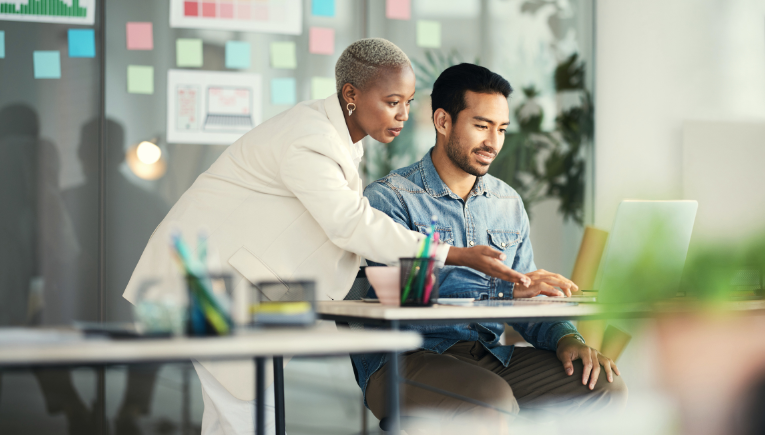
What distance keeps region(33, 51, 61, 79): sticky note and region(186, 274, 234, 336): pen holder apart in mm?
2257

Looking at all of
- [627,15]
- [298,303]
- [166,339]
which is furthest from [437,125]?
[627,15]

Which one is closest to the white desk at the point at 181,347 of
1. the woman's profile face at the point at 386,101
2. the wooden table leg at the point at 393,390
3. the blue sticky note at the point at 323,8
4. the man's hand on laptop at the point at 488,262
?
the wooden table leg at the point at 393,390

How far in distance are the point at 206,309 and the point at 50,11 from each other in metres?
2.37

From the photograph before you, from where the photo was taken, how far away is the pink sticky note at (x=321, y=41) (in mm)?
2934

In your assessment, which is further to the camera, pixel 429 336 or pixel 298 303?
pixel 429 336

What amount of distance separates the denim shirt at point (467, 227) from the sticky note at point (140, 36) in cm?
137

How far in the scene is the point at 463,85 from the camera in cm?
202

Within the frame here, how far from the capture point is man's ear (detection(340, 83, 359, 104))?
1.80 meters

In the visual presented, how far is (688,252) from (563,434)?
96cm

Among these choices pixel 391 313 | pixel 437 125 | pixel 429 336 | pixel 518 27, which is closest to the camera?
pixel 391 313

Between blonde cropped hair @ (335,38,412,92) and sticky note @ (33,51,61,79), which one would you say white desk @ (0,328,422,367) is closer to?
blonde cropped hair @ (335,38,412,92)

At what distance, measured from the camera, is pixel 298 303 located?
37.2 inches

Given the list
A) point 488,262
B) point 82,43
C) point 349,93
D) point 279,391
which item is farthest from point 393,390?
point 82,43

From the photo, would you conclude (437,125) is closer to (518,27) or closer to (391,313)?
(391,313)
